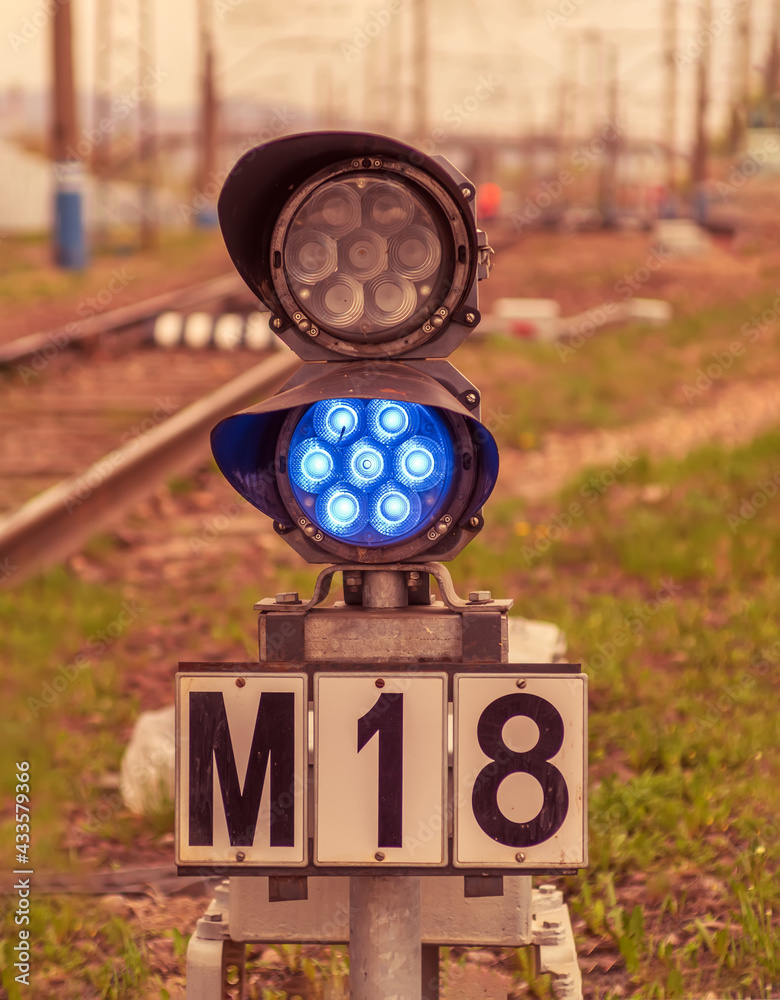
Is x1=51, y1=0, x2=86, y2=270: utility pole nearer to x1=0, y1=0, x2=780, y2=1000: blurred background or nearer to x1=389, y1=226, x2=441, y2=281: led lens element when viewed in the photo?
x1=0, y1=0, x2=780, y2=1000: blurred background

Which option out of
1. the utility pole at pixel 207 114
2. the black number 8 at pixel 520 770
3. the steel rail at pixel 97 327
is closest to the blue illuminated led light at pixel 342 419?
the black number 8 at pixel 520 770

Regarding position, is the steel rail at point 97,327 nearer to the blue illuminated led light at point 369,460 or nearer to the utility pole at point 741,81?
the blue illuminated led light at point 369,460

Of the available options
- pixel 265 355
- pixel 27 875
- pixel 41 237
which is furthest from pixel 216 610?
pixel 41 237

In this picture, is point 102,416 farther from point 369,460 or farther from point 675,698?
point 369,460

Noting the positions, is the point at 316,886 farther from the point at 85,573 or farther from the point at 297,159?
the point at 85,573

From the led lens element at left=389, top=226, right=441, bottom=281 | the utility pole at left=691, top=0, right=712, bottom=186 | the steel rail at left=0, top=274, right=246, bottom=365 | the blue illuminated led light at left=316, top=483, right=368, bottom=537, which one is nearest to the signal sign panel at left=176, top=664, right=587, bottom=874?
the blue illuminated led light at left=316, top=483, right=368, bottom=537

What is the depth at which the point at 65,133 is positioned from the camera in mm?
25906

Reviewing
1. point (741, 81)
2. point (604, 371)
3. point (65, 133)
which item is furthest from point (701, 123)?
point (604, 371)

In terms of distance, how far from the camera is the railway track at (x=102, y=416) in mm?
6465

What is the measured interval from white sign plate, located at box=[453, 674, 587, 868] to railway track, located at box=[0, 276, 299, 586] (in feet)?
13.6

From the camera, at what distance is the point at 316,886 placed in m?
2.43

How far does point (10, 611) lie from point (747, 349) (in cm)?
1241

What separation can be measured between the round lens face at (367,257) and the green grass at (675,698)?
5.43ft

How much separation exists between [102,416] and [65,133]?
18097mm
